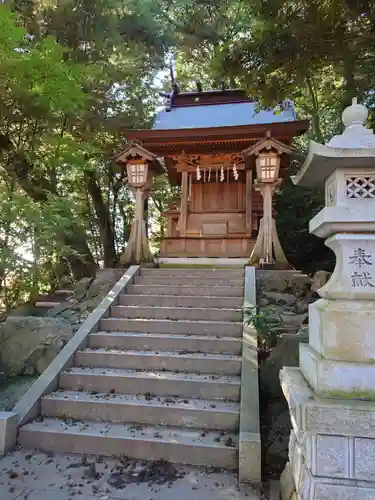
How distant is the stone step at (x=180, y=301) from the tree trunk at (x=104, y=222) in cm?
772

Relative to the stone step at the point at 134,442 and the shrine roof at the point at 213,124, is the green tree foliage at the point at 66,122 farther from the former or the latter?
the stone step at the point at 134,442

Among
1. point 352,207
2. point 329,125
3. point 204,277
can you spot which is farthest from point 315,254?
point 352,207

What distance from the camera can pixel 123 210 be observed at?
52.7ft

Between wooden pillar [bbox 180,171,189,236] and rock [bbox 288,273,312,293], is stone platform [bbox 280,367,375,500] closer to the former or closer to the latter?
rock [bbox 288,273,312,293]

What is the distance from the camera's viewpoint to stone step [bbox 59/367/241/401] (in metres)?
3.99

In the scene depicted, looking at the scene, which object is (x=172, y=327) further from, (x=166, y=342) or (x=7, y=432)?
(x=7, y=432)

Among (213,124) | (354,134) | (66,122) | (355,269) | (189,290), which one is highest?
(213,124)

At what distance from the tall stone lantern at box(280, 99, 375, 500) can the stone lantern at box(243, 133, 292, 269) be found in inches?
193

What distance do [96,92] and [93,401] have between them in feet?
33.3

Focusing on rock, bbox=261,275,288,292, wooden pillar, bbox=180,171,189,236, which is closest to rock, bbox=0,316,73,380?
rock, bbox=261,275,288,292

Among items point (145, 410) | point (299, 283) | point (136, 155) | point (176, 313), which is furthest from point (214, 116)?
point (145, 410)

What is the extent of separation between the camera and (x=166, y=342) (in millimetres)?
4836

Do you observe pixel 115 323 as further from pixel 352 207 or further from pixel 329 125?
pixel 329 125

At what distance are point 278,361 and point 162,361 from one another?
1.41 meters
